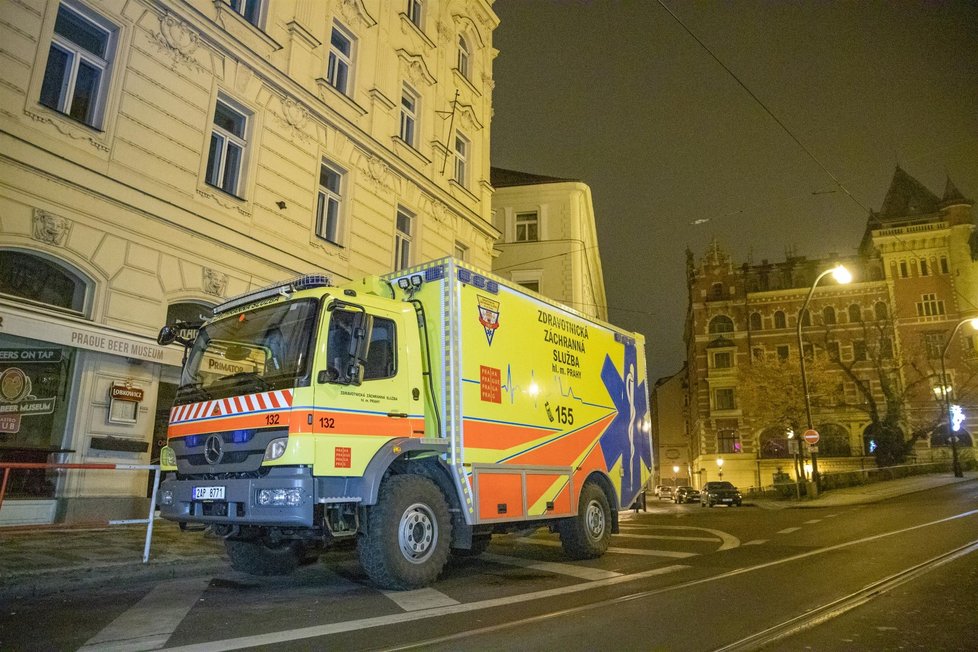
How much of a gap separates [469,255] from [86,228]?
12.1 metres

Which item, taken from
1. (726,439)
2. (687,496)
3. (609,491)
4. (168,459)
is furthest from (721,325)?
(168,459)

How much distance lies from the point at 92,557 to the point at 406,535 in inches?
150

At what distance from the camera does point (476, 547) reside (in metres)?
8.39

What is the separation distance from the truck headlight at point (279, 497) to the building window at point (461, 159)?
16.0 meters

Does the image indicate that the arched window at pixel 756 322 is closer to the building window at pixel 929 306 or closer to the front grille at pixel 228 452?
the building window at pixel 929 306

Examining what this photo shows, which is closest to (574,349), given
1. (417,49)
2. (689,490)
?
(417,49)

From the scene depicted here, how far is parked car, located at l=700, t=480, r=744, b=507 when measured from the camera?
94.7ft

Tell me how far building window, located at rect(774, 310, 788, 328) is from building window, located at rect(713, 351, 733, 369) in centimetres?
476

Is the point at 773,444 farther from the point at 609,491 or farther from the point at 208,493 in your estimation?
the point at 208,493

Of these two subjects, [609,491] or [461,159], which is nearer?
[609,491]

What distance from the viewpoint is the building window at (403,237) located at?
1706 cm

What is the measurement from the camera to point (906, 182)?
57531 millimetres

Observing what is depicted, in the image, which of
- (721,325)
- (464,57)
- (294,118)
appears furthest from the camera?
(721,325)

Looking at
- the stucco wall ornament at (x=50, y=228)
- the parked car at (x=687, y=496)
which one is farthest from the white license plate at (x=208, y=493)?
the parked car at (x=687, y=496)
